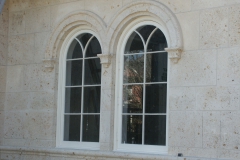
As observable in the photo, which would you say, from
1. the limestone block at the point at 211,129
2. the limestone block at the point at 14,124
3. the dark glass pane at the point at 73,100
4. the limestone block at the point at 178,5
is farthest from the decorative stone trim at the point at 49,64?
the limestone block at the point at 211,129

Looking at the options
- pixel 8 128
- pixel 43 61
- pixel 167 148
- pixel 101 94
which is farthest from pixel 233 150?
pixel 8 128

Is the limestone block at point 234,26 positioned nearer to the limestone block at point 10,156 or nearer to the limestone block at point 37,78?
the limestone block at point 37,78

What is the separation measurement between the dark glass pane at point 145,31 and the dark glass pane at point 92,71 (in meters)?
1.03

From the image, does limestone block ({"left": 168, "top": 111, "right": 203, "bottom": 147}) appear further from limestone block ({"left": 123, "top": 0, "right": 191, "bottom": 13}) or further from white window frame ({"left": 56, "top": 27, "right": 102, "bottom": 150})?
white window frame ({"left": 56, "top": 27, "right": 102, "bottom": 150})

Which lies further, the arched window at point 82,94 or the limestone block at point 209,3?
the arched window at point 82,94

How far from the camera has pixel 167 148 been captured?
7898 mm

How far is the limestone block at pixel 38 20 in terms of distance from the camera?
31.8 feet

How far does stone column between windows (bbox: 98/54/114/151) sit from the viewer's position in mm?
8539

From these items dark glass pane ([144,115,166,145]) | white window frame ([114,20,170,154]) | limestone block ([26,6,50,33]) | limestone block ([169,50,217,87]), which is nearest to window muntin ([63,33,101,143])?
white window frame ([114,20,170,154])

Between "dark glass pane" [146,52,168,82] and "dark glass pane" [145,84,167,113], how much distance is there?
0.11 m

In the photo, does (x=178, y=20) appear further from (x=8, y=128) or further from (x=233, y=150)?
(x=8, y=128)

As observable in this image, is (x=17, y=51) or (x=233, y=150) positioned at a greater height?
(x=17, y=51)

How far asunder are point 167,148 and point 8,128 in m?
3.62

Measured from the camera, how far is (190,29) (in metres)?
7.74
